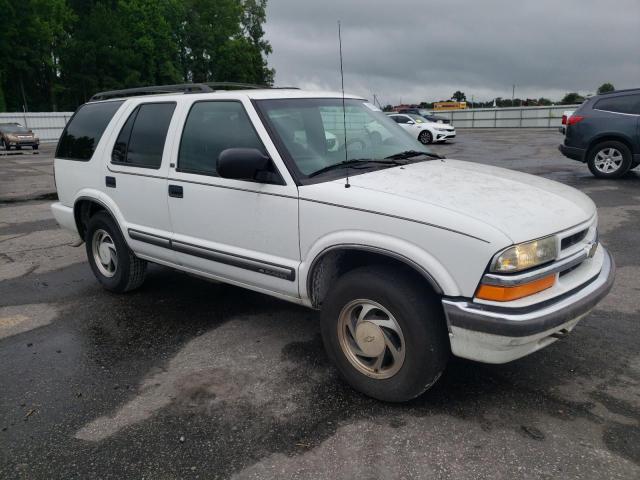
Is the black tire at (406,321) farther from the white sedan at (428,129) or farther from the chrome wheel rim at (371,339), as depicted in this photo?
the white sedan at (428,129)

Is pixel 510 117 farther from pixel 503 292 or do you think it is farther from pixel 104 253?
pixel 503 292

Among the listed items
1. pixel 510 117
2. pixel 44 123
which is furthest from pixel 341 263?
pixel 510 117

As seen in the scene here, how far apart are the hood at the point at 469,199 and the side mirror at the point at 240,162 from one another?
39cm

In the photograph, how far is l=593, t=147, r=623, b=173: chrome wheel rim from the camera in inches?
445

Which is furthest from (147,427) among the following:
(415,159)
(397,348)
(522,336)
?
(415,159)

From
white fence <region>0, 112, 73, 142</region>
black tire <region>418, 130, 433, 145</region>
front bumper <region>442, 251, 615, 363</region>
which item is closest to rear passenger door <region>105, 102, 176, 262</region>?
front bumper <region>442, 251, 615, 363</region>

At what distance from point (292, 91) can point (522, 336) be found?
8.59 feet

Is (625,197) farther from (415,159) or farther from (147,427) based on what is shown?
(147,427)

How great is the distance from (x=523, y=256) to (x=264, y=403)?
168cm

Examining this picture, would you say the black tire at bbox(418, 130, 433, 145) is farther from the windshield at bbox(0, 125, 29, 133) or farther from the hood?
the hood

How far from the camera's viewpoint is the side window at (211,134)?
378cm

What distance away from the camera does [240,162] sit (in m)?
3.36

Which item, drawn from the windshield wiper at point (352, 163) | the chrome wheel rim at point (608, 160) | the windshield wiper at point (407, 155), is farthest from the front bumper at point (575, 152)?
the windshield wiper at point (352, 163)

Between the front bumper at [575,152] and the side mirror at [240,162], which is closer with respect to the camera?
the side mirror at [240,162]
